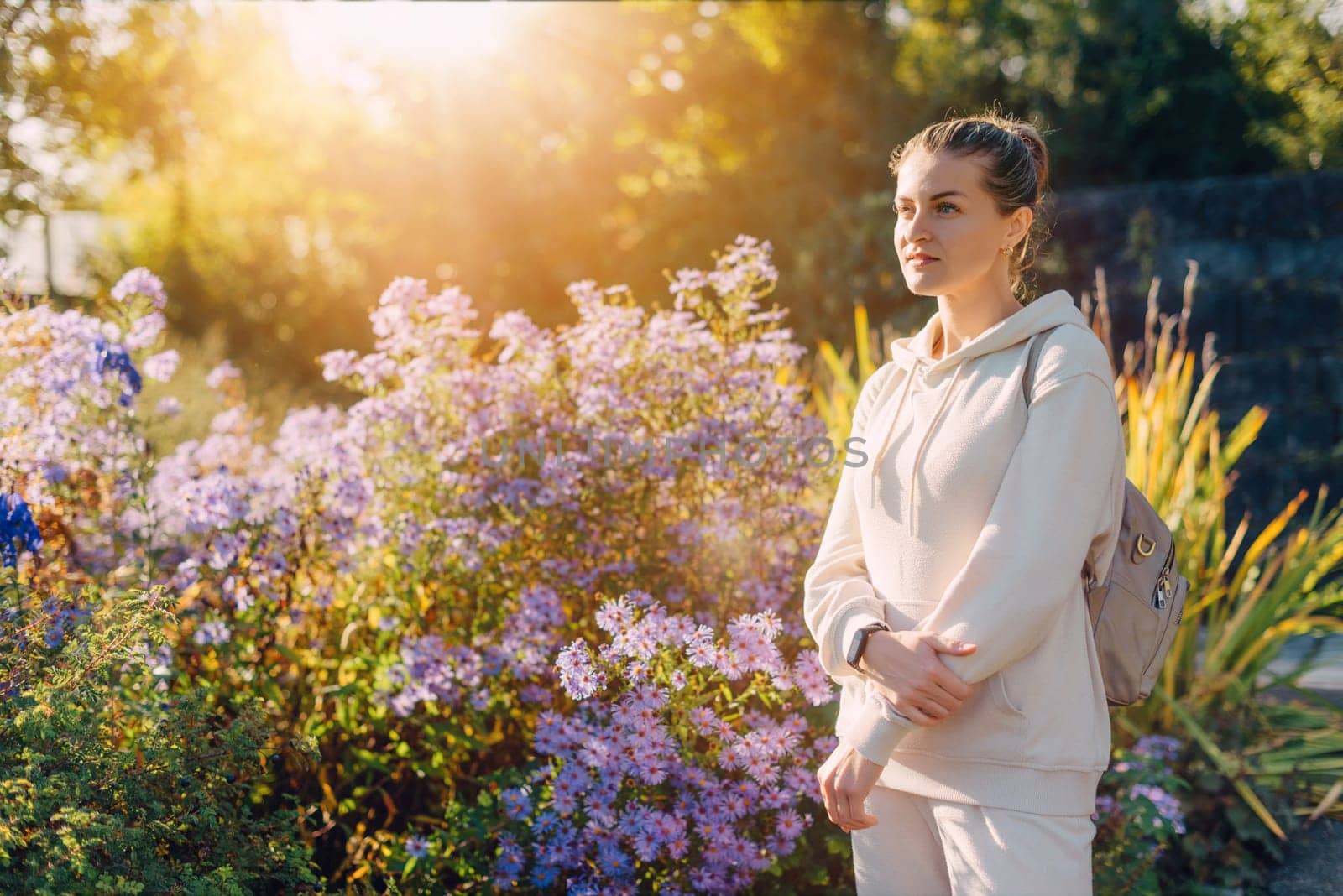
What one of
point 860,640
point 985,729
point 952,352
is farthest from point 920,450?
point 985,729

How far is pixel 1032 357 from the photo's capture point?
155 cm

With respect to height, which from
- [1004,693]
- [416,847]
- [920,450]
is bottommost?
[416,847]

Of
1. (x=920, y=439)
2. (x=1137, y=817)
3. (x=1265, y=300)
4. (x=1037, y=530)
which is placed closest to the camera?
(x=1037, y=530)

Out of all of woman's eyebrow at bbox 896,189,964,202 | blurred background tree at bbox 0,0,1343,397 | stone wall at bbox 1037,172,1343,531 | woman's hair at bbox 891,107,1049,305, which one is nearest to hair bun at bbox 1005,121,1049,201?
woman's hair at bbox 891,107,1049,305

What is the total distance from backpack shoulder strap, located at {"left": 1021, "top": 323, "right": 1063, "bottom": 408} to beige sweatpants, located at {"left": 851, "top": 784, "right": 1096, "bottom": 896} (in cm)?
61

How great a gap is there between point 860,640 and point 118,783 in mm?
1350

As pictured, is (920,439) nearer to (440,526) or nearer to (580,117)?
(440,526)

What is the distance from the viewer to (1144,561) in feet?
5.40

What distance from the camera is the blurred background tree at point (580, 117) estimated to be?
34.4 feet

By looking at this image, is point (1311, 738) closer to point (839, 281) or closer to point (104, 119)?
point (839, 281)

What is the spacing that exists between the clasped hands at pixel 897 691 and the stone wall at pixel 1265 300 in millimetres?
5580

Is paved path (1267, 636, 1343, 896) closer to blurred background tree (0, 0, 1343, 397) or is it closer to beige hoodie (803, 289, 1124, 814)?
beige hoodie (803, 289, 1124, 814)

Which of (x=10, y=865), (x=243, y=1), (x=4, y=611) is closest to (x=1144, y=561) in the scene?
(x=10, y=865)

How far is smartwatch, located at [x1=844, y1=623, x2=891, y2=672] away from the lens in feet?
5.13
